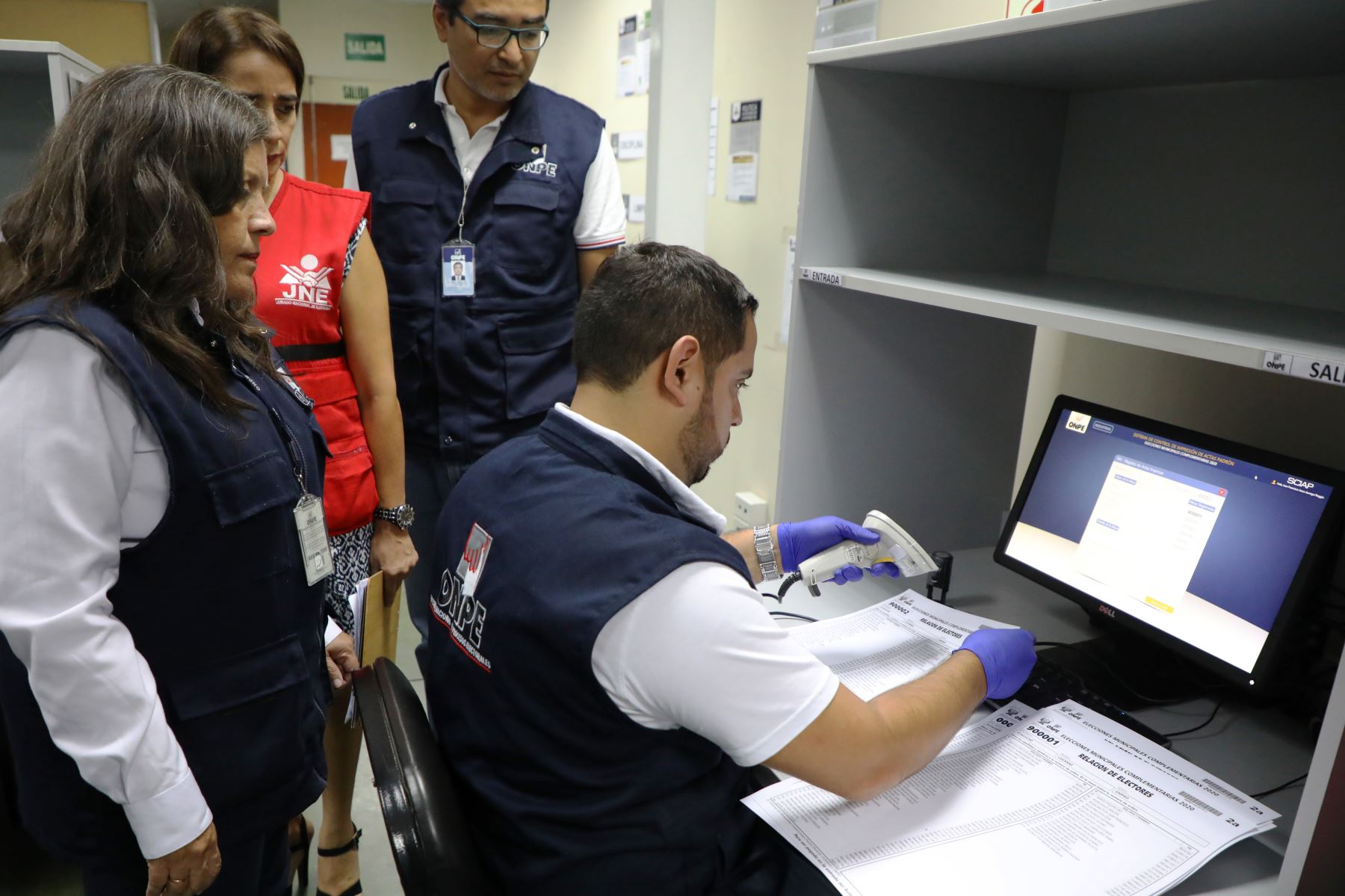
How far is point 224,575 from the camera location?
0.99 metres

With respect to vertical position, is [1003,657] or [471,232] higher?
[471,232]

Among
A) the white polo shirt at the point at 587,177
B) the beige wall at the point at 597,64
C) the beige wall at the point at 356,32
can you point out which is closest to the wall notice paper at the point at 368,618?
the white polo shirt at the point at 587,177

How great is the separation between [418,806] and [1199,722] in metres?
0.97

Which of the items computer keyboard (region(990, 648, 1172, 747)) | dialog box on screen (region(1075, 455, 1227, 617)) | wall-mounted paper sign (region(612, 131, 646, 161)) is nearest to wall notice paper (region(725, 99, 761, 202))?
wall-mounted paper sign (region(612, 131, 646, 161))

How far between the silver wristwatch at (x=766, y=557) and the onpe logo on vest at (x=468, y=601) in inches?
22.6

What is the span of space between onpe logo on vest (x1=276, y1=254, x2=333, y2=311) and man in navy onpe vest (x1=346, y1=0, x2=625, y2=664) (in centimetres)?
32

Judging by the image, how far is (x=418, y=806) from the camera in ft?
2.67

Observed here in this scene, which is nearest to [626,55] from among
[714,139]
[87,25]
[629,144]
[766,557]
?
[629,144]

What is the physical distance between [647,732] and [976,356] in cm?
102

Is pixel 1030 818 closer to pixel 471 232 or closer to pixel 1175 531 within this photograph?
pixel 1175 531

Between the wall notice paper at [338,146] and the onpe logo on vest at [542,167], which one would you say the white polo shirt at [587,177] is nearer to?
the onpe logo on vest at [542,167]

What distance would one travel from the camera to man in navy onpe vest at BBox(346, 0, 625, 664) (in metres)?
1.79

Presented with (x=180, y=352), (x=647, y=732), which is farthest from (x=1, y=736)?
(x=647, y=732)

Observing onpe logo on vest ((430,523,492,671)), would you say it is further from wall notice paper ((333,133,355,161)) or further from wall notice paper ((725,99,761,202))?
wall notice paper ((333,133,355,161))
